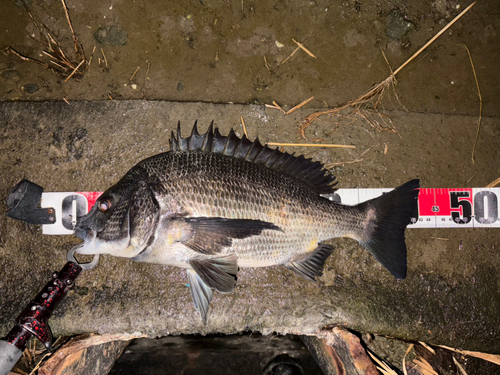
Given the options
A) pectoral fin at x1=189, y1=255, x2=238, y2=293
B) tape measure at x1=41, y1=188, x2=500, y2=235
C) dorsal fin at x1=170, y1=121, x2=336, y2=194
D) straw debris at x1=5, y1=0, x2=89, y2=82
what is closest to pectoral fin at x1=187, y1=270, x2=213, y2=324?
pectoral fin at x1=189, y1=255, x2=238, y2=293

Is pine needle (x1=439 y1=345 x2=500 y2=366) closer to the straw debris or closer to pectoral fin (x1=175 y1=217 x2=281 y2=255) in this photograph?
pectoral fin (x1=175 y1=217 x2=281 y2=255)

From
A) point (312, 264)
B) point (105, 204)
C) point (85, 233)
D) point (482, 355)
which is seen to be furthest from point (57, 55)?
point (482, 355)

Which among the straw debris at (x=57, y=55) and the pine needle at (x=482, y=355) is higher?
the straw debris at (x=57, y=55)

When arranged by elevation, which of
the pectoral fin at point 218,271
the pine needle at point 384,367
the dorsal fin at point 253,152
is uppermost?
the dorsal fin at point 253,152

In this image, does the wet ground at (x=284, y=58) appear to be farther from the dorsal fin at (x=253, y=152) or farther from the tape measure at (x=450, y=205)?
the dorsal fin at (x=253, y=152)

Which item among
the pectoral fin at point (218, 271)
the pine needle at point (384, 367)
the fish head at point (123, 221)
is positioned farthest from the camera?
the pine needle at point (384, 367)

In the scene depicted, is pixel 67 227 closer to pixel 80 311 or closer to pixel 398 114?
pixel 80 311

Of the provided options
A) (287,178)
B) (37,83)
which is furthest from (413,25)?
(37,83)

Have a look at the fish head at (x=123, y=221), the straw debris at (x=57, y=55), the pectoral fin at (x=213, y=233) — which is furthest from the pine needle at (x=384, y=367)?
the straw debris at (x=57, y=55)

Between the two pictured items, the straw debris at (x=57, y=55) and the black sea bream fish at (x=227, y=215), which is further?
the straw debris at (x=57, y=55)
